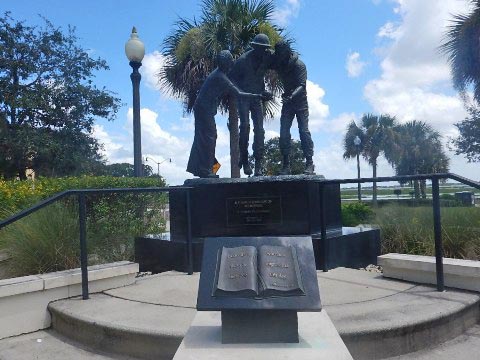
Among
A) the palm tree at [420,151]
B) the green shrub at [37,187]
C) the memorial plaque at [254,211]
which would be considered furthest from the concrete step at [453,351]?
the palm tree at [420,151]

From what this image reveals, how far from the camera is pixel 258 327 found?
268cm

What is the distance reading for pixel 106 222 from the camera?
8.38 metres

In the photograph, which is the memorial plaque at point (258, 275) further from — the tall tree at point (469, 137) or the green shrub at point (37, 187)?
the tall tree at point (469, 137)


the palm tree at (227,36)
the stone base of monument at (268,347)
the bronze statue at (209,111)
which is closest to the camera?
the stone base of monument at (268,347)

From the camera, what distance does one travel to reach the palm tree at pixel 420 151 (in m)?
44.3

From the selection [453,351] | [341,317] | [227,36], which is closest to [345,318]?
[341,317]

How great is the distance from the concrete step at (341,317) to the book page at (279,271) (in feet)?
2.57

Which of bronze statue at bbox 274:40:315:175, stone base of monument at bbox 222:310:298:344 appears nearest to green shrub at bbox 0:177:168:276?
bronze statue at bbox 274:40:315:175

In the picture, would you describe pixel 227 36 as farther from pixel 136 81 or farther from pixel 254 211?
pixel 254 211

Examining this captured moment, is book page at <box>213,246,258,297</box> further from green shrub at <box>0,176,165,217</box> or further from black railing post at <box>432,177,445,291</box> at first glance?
green shrub at <box>0,176,165,217</box>

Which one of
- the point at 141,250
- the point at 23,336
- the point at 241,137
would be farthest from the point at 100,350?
the point at 241,137

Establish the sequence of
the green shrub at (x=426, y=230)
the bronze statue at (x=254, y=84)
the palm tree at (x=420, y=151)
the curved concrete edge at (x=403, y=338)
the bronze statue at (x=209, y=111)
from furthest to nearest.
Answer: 1. the palm tree at (x=420, y=151)
2. the bronze statue at (x=254, y=84)
3. the bronze statue at (x=209, y=111)
4. the green shrub at (x=426, y=230)
5. the curved concrete edge at (x=403, y=338)

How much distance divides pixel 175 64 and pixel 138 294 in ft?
55.2

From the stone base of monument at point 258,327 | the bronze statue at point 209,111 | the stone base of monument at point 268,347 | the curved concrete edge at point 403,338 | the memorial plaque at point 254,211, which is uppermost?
the bronze statue at point 209,111
